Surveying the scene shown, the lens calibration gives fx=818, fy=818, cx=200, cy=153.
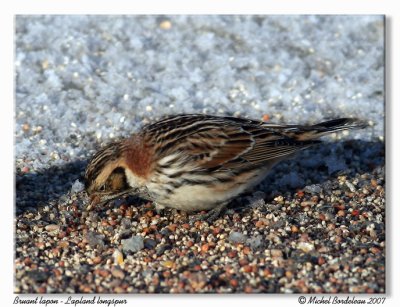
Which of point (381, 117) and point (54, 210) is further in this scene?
point (381, 117)

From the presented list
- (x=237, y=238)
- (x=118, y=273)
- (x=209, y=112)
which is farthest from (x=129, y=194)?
(x=209, y=112)

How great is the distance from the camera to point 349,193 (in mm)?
7805

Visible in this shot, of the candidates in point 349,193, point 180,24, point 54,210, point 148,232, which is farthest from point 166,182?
point 180,24

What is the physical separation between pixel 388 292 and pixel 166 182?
6.89 ft

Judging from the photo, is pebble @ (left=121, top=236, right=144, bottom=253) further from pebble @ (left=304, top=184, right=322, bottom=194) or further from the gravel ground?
pebble @ (left=304, top=184, right=322, bottom=194)

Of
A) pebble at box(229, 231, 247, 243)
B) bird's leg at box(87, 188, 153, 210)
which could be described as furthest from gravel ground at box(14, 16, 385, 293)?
bird's leg at box(87, 188, 153, 210)

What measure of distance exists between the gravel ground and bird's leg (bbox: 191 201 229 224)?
67 millimetres

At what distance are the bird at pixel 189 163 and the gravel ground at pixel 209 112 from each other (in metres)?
0.28

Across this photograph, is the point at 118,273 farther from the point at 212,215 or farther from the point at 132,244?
the point at 212,215

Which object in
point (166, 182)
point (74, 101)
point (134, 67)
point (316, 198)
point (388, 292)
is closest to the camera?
point (388, 292)

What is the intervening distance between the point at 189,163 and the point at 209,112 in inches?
73.0

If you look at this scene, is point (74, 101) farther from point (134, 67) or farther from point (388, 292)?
point (388, 292)

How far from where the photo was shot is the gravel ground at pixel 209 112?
6.67 m

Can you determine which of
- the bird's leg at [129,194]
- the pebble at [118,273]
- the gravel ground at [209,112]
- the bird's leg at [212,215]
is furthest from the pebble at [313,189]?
the pebble at [118,273]
